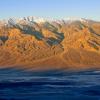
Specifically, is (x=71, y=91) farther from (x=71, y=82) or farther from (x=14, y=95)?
(x=71, y=82)

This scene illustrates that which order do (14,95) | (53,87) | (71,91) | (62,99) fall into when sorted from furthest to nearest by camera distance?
(53,87), (71,91), (14,95), (62,99)

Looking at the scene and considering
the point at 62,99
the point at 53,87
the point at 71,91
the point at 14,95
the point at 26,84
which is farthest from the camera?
the point at 26,84

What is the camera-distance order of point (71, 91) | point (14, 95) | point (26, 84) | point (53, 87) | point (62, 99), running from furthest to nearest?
1. point (26, 84)
2. point (53, 87)
3. point (71, 91)
4. point (14, 95)
5. point (62, 99)

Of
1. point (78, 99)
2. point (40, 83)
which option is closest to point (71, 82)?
point (40, 83)

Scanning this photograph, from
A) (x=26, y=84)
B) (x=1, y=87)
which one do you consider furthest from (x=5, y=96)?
(x=26, y=84)

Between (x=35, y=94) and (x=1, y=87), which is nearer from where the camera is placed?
(x=35, y=94)

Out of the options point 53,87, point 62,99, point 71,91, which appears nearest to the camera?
point 62,99

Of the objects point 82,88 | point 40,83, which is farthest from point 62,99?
point 40,83

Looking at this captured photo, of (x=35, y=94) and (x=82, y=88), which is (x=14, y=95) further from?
(x=82, y=88)

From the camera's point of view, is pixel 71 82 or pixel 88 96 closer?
pixel 88 96
